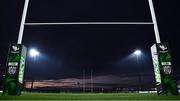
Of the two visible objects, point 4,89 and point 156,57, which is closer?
point 4,89

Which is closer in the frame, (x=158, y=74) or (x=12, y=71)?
(x=12, y=71)

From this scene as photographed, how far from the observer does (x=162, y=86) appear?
12.8 meters

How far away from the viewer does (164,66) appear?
12719 mm

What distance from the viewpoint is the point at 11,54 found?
42.1 feet

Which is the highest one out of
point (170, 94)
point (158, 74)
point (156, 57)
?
point (156, 57)

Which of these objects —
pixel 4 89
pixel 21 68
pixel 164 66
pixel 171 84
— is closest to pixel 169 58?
pixel 164 66

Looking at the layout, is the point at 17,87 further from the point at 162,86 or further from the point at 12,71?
the point at 162,86

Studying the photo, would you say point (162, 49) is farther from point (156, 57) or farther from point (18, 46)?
point (18, 46)

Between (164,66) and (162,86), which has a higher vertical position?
(164,66)

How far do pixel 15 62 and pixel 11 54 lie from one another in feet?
1.71


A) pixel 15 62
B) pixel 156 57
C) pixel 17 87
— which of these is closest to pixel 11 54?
pixel 15 62

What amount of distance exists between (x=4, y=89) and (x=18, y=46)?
2.37 meters

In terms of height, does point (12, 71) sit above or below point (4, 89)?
above

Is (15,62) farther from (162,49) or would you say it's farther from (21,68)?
(162,49)
